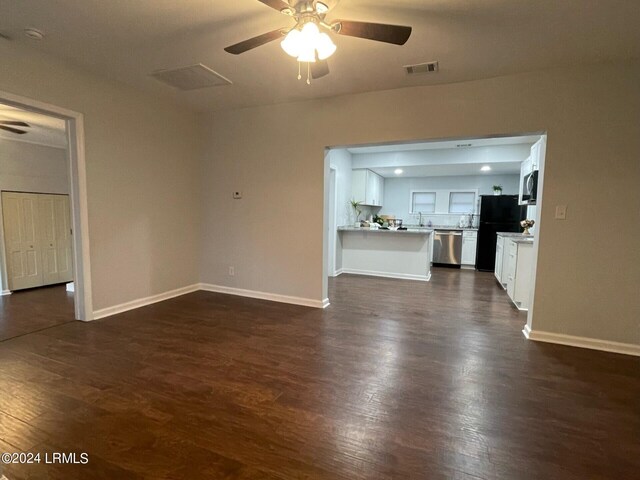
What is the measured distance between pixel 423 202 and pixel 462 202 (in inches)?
38.5

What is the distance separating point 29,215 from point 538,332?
7.17 m

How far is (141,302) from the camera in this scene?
3.85 m

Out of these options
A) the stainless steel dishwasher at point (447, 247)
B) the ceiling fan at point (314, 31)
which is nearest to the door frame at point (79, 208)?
the ceiling fan at point (314, 31)

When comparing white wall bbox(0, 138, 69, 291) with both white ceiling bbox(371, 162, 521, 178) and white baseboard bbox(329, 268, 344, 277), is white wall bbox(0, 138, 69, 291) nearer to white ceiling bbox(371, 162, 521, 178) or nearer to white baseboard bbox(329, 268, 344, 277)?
white baseboard bbox(329, 268, 344, 277)

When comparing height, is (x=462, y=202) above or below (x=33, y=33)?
below

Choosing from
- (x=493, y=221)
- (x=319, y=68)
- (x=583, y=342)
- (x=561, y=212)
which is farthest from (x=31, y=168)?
(x=493, y=221)

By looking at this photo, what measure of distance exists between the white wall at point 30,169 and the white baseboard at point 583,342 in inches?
242

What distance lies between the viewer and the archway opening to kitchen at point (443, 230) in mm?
4395

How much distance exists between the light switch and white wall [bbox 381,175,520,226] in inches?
205

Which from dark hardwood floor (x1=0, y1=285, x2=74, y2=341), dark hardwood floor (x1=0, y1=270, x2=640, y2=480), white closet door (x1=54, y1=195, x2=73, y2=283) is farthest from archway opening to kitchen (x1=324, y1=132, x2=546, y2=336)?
white closet door (x1=54, y1=195, x2=73, y2=283)

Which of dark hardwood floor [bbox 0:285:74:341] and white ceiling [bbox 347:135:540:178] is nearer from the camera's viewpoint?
dark hardwood floor [bbox 0:285:74:341]

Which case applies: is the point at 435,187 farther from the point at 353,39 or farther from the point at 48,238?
the point at 48,238

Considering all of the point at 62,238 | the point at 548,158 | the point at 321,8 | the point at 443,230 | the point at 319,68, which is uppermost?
the point at 321,8

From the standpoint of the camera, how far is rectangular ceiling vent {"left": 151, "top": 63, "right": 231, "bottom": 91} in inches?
119
